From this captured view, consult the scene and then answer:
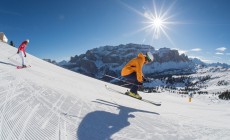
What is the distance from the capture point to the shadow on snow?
421 centimetres

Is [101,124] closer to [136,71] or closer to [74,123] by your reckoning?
[74,123]

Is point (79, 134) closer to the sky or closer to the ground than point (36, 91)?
closer to the ground

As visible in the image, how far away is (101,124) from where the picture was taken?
488 cm

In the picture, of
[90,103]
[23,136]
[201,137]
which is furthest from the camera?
[90,103]

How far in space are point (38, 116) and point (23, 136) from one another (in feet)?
3.33

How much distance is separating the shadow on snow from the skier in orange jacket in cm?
413

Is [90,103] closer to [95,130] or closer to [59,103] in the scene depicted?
[59,103]

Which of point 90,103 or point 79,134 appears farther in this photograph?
point 90,103

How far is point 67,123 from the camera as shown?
4.57 m

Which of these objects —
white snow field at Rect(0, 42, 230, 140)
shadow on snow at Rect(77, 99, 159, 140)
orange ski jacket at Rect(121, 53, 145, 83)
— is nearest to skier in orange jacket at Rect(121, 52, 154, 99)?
orange ski jacket at Rect(121, 53, 145, 83)

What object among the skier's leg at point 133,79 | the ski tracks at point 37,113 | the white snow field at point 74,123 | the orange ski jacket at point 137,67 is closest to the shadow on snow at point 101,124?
the white snow field at point 74,123

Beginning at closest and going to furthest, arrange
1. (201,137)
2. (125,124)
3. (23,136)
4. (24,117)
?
(23,136), (24,117), (201,137), (125,124)

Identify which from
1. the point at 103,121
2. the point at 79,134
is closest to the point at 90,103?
the point at 103,121

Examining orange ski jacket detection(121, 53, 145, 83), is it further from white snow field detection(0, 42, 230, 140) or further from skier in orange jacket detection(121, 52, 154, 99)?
white snow field detection(0, 42, 230, 140)
